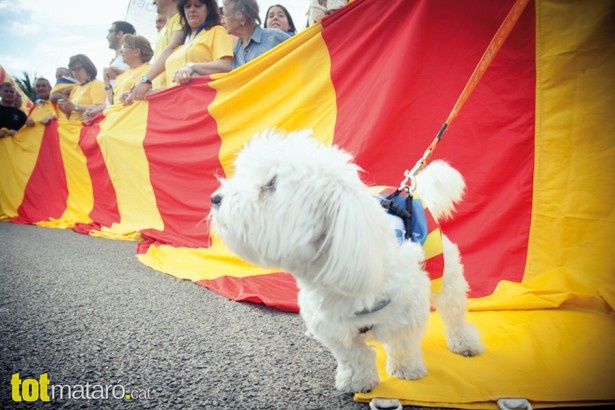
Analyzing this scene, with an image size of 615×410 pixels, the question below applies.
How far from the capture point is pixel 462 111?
221 centimetres

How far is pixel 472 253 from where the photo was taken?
88.9 inches

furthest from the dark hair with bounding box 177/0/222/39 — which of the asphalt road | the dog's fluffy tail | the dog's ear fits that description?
the dog's ear

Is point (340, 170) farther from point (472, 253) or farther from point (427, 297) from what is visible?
point (472, 253)

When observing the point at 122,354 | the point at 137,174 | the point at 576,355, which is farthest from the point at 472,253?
the point at 137,174

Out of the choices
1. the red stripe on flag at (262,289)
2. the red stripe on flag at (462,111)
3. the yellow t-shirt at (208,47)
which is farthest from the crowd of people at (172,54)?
the red stripe on flag at (262,289)

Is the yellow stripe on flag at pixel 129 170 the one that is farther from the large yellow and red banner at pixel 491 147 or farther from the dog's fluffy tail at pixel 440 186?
the dog's fluffy tail at pixel 440 186

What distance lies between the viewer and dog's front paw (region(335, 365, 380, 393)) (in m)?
1.31

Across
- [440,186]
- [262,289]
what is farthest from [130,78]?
[440,186]

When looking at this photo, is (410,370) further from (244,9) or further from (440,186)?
(244,9)

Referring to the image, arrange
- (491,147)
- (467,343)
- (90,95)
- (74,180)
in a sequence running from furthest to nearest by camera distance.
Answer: (90,95)
(74,180)
(491,147)
(467,343)

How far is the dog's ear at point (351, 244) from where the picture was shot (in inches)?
39.3

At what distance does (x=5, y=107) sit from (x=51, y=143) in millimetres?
1791

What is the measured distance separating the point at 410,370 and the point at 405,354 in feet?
0.33

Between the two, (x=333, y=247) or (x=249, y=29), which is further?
(x=249, y=29)
